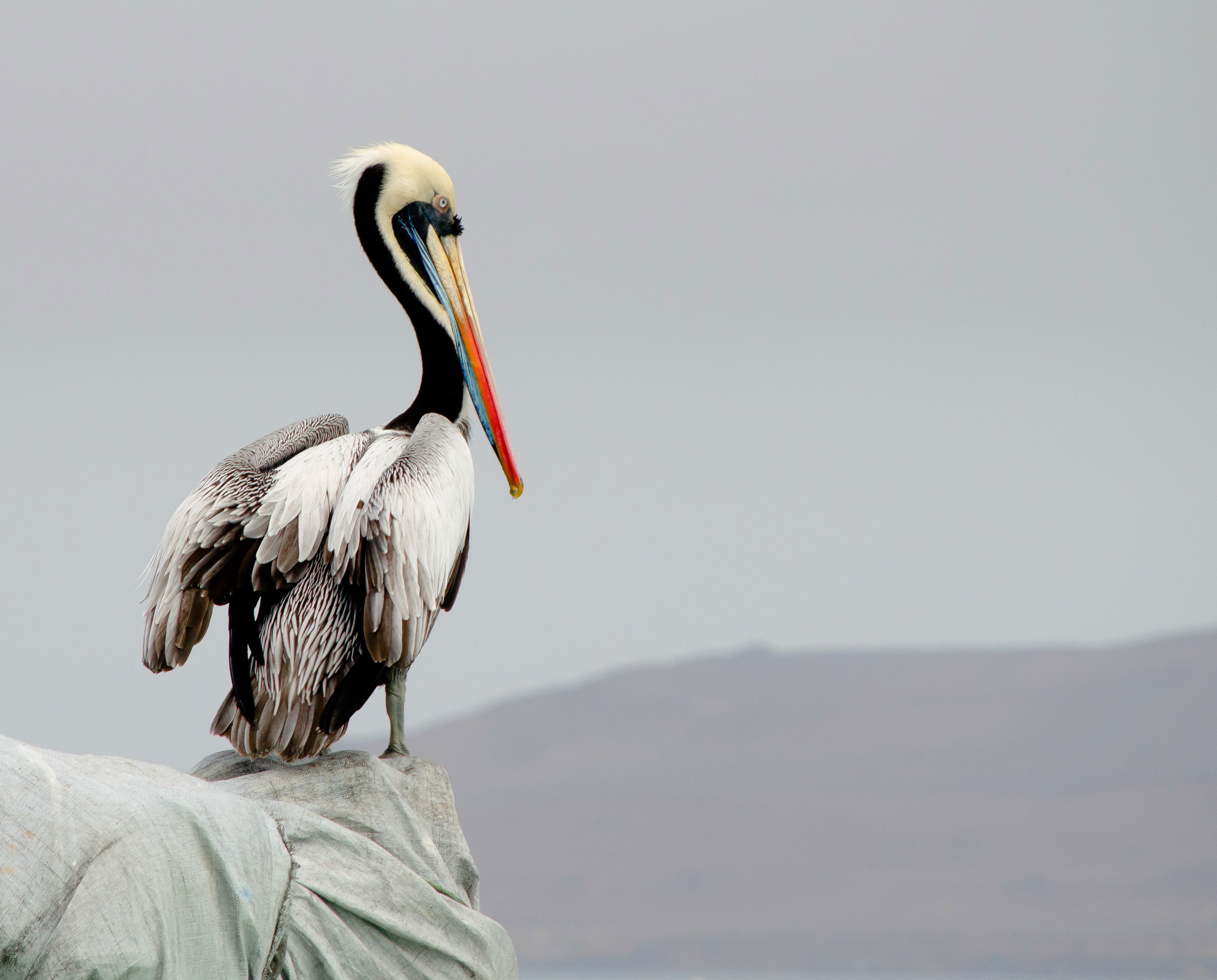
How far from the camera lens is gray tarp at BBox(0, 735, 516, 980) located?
2793 millimetres

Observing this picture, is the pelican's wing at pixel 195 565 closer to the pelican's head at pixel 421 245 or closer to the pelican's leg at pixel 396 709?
the pelican's leg at pixel 396 709

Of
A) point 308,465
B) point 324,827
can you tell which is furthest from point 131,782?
point 308,465

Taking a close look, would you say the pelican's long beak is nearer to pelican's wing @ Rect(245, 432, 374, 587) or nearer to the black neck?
the black neck

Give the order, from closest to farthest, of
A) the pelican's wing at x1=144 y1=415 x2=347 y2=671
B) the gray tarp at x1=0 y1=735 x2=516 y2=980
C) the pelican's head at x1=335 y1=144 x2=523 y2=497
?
the gray tarp at x1=0 y1=735 x2=516 y2=980 → the pelican's wing at x1=144 y1=415 x2=347 y2=671 → the pelican's head at x1=335 y1=144 x2=523 y2=497

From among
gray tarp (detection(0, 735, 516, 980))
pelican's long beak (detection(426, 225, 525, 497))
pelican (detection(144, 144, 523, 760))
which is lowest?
gray tarp (detection(0, 735, 516, 980))

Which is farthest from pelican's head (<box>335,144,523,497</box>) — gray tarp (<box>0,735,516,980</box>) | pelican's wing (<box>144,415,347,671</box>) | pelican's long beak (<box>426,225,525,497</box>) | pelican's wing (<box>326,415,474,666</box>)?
gray tarp (<box>0,735,516,980</box>)

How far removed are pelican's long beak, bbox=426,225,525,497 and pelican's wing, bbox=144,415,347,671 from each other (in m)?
0.91

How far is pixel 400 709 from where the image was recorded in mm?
3982

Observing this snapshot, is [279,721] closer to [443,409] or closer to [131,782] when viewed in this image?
[131,782]

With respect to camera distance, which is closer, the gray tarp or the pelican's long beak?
the gray tarp

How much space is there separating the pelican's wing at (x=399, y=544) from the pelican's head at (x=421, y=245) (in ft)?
2.02

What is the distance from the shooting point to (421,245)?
4.64 meters

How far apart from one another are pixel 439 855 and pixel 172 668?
91cm

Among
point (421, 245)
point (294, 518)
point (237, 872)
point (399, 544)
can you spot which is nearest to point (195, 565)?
point (294, 518)
